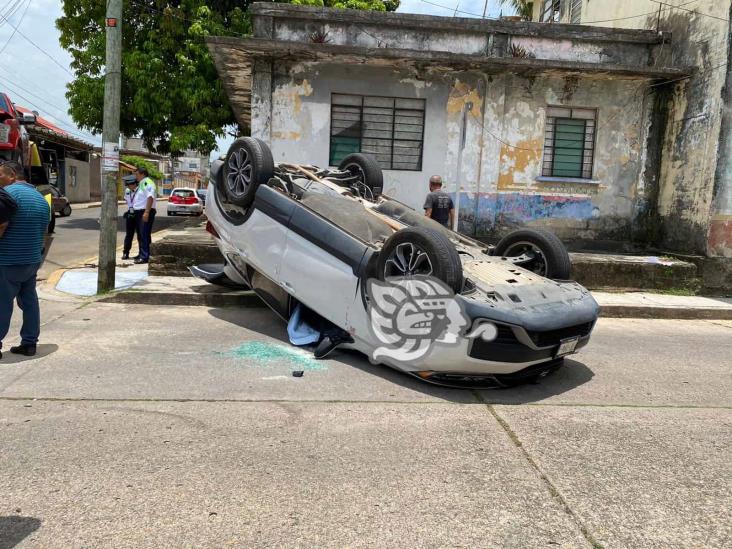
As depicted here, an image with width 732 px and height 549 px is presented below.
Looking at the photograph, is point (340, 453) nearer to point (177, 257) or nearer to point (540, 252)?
point (540, 252)

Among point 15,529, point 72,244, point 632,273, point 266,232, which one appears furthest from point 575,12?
point 15,529

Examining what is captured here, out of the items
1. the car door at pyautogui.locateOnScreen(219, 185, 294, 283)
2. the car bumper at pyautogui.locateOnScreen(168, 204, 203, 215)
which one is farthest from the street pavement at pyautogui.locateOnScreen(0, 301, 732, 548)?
the car bumper at pyautogui.locateOnScreen(168, 204, 203, 215)

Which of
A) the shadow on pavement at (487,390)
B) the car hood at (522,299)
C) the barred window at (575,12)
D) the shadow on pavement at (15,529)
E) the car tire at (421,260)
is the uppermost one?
the barred window at (575,12)

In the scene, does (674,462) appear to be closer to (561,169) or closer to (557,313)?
(557,313)

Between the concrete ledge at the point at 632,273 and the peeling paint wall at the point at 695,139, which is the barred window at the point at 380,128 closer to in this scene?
the concrete ledge at the point at 632,273

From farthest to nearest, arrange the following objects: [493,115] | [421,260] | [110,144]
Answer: [493,115]
[110,144]
[421,260]

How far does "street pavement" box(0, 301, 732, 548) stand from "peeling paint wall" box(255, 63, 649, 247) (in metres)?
6.11

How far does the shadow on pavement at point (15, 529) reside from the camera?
2.38 metres

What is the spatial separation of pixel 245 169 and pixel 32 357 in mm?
2645

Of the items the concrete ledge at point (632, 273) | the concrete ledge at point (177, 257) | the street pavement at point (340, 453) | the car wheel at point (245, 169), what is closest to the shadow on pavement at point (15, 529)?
the street pavement at point (340, 453)

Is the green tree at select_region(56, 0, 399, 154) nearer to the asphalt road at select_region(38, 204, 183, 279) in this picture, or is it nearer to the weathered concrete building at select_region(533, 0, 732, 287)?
the asphalt road at select_region(38, 204, 183, 279)

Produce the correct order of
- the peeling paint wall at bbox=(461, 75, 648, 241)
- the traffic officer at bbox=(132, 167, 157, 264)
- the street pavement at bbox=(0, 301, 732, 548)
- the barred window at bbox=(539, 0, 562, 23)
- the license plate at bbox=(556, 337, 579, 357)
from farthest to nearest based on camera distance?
the barred window at bbox=(539, 0, 562, 23) < the peeling paint wall at bbox=(461, 75, 648, 241) < the traffic officer at bbox=(132, 167, 157, 264) < the license plate at bbox=(556, 337, 579, 357) < the street pavement at bbox=(0, 301, 732, 548)

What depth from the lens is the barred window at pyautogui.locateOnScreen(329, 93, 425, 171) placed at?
11.0 meters

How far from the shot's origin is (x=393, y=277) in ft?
14.9
